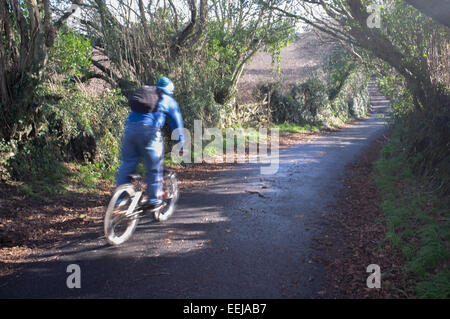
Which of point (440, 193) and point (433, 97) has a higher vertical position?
point (433, 97)

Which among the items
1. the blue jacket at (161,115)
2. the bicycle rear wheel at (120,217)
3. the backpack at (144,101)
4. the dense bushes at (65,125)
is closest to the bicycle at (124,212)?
the bicycle rear wheel at (120,217)

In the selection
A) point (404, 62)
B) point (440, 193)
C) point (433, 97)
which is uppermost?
point (404, 62)

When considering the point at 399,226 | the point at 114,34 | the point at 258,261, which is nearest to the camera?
the point at 258,261

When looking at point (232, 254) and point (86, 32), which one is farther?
point (86, 32)

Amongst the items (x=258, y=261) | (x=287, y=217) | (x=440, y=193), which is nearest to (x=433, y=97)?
(x=440, y=193)

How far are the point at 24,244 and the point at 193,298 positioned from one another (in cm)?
302

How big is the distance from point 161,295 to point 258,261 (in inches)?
52.9

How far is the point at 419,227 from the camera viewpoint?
5.21m

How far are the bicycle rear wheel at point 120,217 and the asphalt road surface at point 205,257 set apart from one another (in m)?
0.14

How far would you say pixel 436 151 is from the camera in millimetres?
7125

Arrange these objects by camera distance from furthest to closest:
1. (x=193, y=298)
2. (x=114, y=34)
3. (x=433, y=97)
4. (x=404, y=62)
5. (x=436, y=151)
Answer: (x=114, y=34) < (x=404, y=62) < (x=433, y=97) < (x=436, y=151) < (x=193, y=298)

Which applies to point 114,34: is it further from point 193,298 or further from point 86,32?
point 193,298

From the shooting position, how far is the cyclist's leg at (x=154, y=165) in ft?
16.6

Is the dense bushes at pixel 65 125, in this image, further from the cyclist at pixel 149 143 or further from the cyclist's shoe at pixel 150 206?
the cyclist's shoe at pixel 150 206
